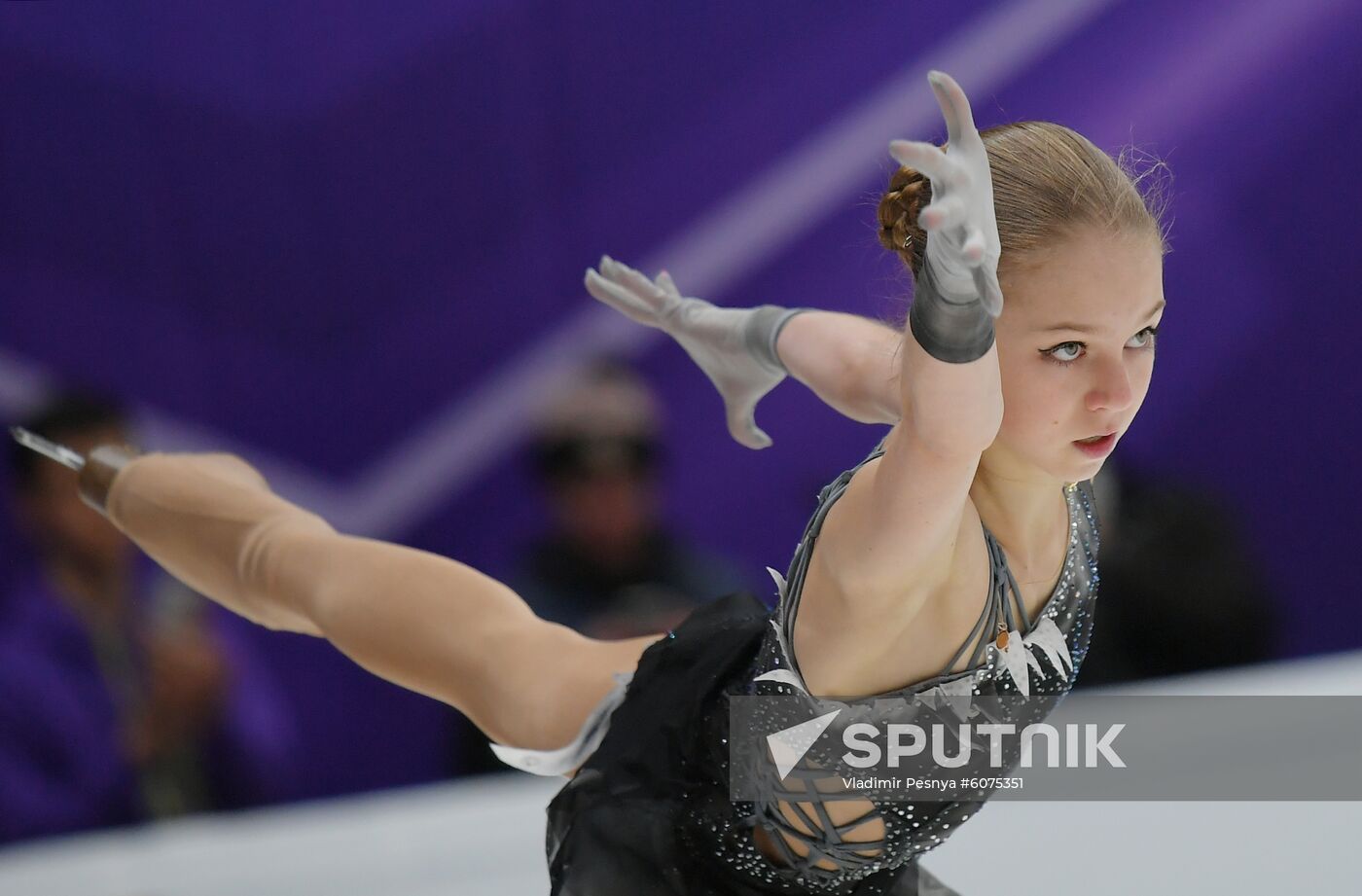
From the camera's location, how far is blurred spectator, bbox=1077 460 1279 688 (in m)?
3.46

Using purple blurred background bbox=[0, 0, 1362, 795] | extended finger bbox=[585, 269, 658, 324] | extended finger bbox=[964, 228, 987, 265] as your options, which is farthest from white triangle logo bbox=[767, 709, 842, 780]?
purple blurred background bbox=[0, 0, 1362, 795]

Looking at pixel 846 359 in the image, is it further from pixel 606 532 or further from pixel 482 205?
pixel 482 205

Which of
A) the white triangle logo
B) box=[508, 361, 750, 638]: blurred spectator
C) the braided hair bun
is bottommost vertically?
the white triangle logo

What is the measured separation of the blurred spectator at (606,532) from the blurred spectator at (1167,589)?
2.94ft

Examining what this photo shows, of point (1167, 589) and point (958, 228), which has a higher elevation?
point (1167, 589)

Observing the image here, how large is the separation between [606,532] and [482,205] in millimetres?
809

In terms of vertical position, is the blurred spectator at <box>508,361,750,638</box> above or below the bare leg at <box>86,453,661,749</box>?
above

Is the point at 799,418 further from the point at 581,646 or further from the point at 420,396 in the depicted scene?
the point at 581,646

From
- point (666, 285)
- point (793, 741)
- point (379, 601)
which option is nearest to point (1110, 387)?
point (793, 741)

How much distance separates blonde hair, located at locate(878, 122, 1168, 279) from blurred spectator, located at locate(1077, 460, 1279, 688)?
2.12m

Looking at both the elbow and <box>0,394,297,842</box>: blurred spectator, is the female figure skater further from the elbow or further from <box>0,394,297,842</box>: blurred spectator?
<box>0,394,297,842</box>: blurred spectator

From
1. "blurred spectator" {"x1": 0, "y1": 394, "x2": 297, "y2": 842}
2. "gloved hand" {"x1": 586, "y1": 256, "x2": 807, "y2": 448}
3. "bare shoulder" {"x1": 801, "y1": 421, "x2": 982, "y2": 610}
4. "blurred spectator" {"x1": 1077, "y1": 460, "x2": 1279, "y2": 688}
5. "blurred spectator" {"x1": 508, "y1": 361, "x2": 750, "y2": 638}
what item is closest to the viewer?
"bare shoulder" {"x1": 801, "y1": 421, "x2": 982, "y2": 610}

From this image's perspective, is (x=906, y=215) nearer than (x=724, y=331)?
Yes

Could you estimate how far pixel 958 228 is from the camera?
3.61 feet
